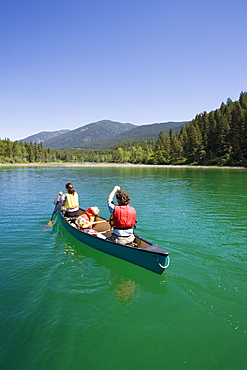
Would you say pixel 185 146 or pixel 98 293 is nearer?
pixel 98 293

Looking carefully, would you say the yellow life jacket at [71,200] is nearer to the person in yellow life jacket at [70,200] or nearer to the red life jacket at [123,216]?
the person in yellow life jacket at [70,200]

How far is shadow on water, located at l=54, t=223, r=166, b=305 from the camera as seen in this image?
6965 millimetres

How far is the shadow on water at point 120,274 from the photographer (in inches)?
274

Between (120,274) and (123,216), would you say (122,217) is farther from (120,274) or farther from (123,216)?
(120,274)

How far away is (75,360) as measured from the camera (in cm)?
458

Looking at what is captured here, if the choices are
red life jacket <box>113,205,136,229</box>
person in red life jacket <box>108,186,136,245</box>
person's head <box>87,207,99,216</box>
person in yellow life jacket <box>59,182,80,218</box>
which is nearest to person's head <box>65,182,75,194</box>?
person in yellow life jacket <box>59,182,80,218</box>

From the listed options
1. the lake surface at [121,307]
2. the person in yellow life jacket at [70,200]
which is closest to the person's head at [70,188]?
the person in yellow life jacket at [70,200]

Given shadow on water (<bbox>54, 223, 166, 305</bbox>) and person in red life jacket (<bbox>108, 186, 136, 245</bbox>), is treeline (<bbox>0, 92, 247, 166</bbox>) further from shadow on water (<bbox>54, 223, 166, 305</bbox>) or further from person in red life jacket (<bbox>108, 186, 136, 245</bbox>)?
person in red life jacket (<bbox>108, 186, 136, 245</bbox>)

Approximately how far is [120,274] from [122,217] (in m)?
1.95

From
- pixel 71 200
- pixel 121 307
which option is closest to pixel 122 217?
pixel 121 307

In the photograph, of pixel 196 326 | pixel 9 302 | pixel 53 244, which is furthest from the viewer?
pixel 53 244

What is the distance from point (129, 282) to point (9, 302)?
3439 millimetres

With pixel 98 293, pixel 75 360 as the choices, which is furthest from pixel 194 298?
pixel 75 360

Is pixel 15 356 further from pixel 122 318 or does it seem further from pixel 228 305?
pixel 228 305
